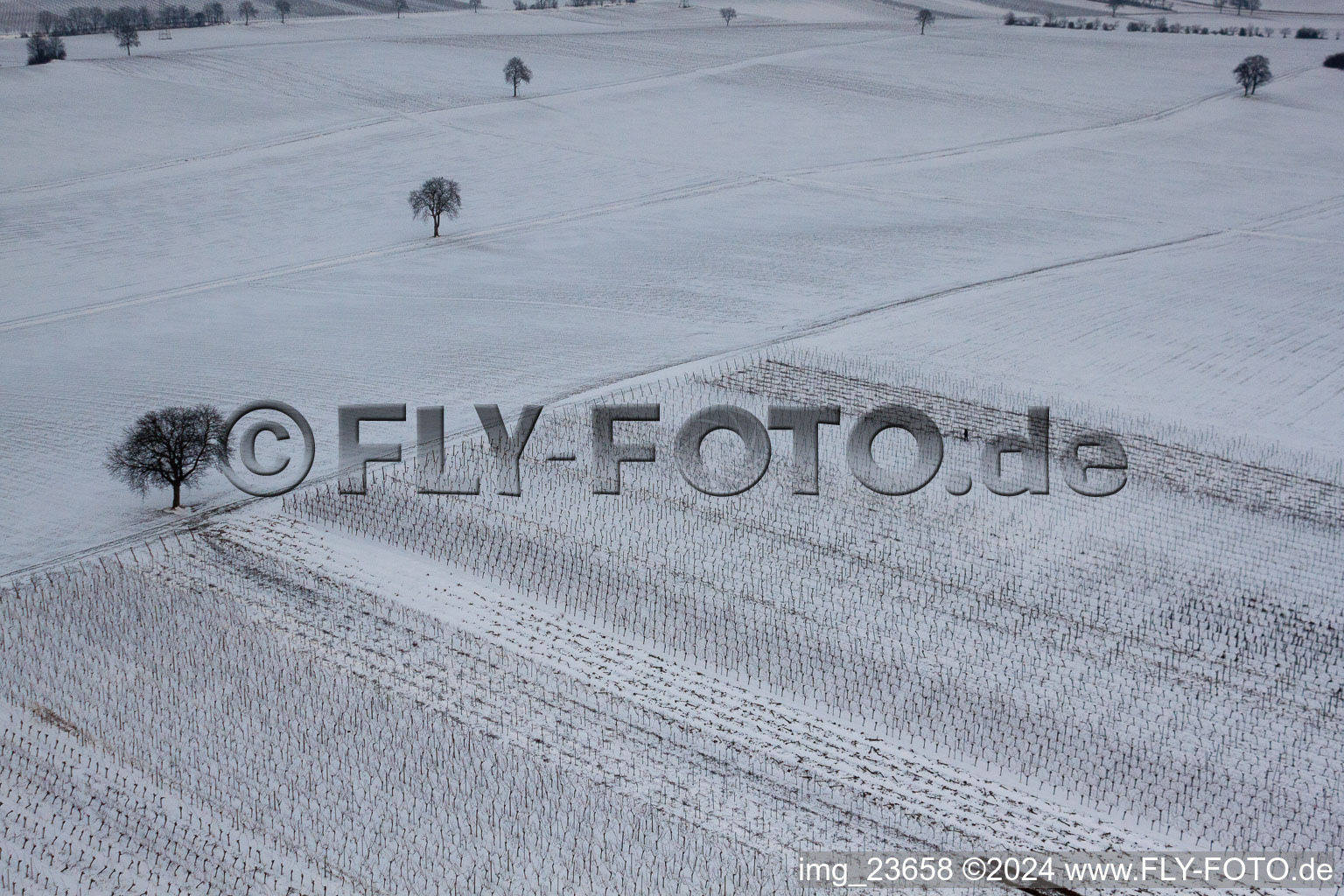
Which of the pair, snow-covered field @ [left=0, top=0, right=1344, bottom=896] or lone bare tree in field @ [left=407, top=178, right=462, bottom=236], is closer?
snow-covered field @ [left=0, top=0, right=1344, bottom=896]

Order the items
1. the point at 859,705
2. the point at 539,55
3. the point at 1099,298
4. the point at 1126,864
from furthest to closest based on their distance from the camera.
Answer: the point at 539,55
the point at 1099,298
the point at 859,705
the point at 1126,864

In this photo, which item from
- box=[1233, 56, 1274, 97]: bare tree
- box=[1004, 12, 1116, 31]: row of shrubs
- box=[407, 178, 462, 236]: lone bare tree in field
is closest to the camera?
box=[407, 178, 462, 236]: lone bare tree in field

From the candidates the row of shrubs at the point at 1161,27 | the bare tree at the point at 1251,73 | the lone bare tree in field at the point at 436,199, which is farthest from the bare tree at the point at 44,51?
the bare tree at the point at 1251,73

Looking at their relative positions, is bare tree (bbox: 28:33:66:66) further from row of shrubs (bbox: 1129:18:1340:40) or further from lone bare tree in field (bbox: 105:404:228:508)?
row of shrubs (bbox: 1129:18:1340:40)

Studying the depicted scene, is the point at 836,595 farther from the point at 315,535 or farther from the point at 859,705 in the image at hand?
the point at 315,535

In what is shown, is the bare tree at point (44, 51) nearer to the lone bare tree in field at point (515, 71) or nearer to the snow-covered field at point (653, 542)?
the snow-covered field at point (653, 542)

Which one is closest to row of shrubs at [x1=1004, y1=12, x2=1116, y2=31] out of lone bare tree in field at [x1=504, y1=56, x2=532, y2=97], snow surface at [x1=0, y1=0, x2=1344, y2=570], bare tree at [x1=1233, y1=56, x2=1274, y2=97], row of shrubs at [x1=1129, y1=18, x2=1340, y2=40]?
row of shrubs at [x1=1129, y1=18, x2=1340, y2=40]

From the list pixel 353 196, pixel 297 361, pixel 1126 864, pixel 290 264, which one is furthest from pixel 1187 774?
pixel 353 196
